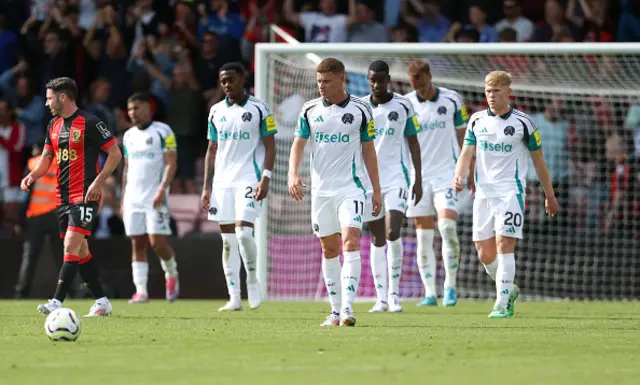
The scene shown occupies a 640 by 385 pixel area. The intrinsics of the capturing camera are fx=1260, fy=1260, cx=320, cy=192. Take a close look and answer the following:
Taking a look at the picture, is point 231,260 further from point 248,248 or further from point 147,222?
point 147,222

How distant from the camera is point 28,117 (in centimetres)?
1980

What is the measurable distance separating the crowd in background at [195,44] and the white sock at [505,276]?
234 inches

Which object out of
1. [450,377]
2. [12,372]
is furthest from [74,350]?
[450,377]

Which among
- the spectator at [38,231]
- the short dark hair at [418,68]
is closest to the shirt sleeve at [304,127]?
the short dark hair at [418,68]

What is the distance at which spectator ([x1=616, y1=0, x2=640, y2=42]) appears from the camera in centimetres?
1847

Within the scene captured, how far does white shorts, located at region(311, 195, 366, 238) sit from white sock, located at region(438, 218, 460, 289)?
3.62m

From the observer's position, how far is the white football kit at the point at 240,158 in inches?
491

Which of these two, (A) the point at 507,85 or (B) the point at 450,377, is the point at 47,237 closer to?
(A) the point at 507,85

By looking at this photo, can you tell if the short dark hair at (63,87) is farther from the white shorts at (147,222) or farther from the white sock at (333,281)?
the white shorts at (147,222)

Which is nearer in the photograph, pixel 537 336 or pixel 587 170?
pixel 537 336

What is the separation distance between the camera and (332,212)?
32.7ft

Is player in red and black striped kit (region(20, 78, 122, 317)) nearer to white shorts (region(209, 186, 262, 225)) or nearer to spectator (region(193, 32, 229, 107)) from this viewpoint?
white shorts (region(209, 186, 262, 225))

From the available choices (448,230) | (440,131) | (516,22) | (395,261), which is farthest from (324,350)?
(516,22)

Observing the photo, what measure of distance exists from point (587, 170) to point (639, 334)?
7777 millimetres
